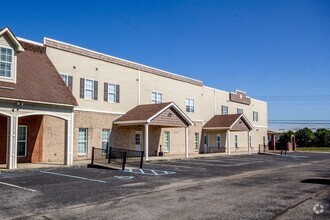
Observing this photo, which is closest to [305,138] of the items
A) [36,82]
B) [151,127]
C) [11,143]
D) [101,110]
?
[151,127]

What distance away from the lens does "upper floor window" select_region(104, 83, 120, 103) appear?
83.9 ft

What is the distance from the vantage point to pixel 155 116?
24781 mm

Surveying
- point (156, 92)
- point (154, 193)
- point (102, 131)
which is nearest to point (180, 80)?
point (156, 92)

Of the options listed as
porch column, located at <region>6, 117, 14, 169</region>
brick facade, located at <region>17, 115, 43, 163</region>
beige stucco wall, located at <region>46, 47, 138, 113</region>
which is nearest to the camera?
porch column, located at <region>6, 117, 14, 169</region>

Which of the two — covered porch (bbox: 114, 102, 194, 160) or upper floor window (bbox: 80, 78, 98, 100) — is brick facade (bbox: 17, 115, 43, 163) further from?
covered porch (bbox: 114, 102, 194, 160)

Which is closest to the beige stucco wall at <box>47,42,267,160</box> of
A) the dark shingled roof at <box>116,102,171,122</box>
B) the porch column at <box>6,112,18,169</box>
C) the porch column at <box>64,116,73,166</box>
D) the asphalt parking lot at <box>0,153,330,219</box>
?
the dark shingled roof at <box>116,102,171,122</box>

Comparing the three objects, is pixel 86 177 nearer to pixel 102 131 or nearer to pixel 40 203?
pixel 40 203

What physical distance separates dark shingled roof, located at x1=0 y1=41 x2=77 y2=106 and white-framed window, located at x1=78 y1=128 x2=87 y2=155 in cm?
443

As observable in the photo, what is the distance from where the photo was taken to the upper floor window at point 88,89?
78.0ft

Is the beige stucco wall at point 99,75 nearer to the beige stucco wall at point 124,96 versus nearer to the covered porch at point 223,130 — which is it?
the beige stucco wall at point 124,96

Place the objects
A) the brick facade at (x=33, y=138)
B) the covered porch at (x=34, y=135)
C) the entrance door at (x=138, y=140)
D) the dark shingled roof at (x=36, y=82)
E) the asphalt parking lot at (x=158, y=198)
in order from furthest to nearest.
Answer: the entrance door at (x=138, y=140) < the brick facade at (x=33, y=138) < the dark shingled roof at (x=36, y=82) < the covered porch at (x=34, y=135) < the asphalt parking lot at (x=158, y=198)

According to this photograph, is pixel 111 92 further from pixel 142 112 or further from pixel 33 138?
pixel 33 138

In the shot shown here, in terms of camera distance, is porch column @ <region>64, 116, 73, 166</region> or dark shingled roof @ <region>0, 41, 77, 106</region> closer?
dark shingled roof @ <region>0, 41, 77, 106</region>

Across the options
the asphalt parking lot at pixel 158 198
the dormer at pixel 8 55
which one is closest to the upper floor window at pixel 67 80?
the dormer at pixel 8 55
